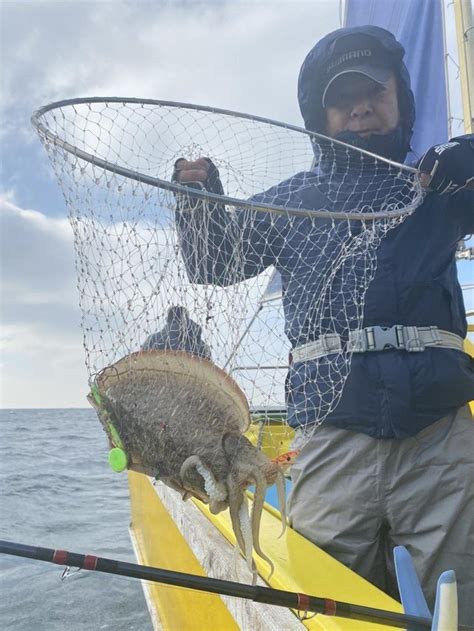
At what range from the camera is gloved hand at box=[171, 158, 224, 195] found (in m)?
1.67

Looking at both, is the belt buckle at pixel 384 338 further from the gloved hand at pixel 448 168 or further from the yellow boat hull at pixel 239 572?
the yellow boat hull at pixel 239 572

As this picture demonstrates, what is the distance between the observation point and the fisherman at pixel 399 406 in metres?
1.93

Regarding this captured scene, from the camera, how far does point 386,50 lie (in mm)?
2307

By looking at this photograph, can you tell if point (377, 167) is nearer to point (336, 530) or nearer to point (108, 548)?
point (336, 530)

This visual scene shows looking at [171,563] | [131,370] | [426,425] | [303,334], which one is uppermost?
[303,334]

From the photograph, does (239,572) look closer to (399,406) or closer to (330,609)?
(330,609)

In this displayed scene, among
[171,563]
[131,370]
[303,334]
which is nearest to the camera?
[131,370]

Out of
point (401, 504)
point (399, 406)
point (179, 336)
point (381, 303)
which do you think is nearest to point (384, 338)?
point (381, 303)

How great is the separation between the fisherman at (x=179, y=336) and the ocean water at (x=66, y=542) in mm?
359

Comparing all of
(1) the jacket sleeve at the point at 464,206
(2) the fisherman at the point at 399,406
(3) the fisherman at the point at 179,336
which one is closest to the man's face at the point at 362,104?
(2) the fisherman at the point at 399,406

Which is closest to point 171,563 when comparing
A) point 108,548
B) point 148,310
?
point 148,310

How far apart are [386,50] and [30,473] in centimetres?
1637

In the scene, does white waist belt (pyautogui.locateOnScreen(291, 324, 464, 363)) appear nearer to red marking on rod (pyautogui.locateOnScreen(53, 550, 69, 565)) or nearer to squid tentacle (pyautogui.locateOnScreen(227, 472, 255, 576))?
squid tentacle (pyautogui.locateOnScreen(227, 472, 255, 576))

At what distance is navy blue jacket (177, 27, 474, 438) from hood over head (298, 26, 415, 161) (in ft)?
1.25
